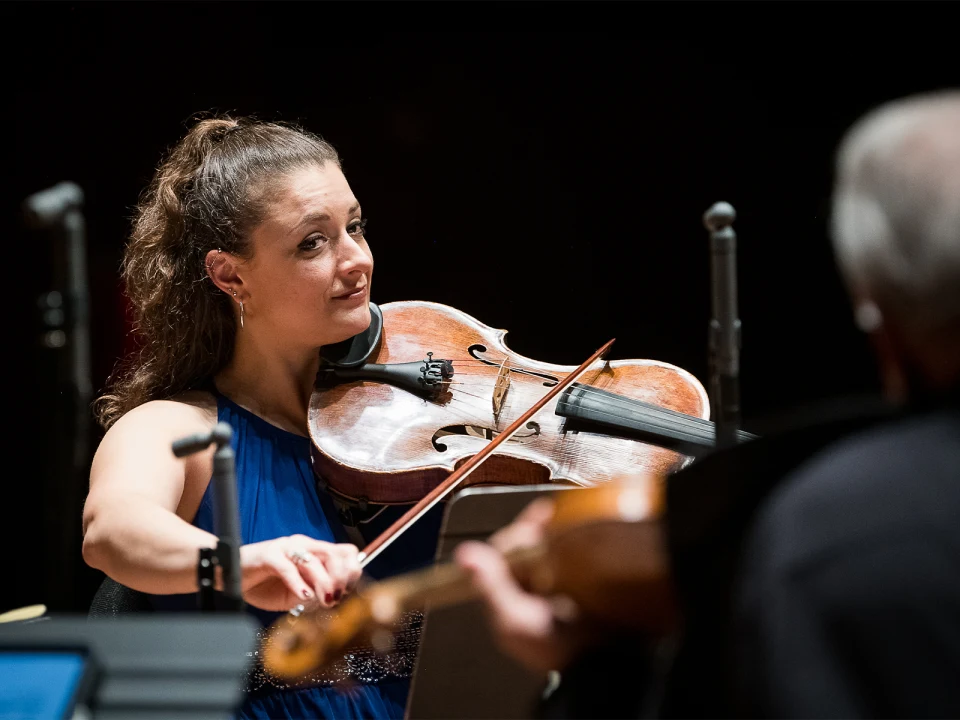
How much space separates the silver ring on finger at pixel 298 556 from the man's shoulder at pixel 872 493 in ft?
2.50

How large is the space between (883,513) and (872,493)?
16 millimetres

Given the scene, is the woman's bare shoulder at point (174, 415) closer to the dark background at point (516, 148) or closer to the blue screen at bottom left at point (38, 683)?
the dark background at point (516, 148)

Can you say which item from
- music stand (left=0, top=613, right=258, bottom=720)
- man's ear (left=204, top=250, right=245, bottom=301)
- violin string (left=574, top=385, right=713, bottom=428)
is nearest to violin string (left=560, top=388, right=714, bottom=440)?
violin string (left=574, top=385, right=713, bottom=428)

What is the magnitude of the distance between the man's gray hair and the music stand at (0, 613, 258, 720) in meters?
0.58

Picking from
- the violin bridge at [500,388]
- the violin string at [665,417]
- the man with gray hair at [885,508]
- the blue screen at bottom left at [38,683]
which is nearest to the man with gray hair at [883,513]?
the man with gray hair at [885,508]

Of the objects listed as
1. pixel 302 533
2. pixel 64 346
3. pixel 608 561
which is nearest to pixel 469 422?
pixel 302 533

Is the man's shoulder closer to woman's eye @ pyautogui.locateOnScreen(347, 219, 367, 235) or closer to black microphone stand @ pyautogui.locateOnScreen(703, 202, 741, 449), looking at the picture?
black microphone stand @ pyautogui.locateOnScreen(703, 202, 741, 449)

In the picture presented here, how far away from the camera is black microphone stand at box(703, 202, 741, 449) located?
46.2 inches

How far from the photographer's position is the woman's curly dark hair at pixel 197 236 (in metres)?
1.77

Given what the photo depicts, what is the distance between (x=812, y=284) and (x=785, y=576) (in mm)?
1772

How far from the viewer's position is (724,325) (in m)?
1.19

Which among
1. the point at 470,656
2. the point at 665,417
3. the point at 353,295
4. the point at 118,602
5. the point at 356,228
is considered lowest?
the point at 118,602

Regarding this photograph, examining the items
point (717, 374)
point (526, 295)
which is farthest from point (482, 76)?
Result: point (717, 374)

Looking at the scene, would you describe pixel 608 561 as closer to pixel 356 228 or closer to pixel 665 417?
pixel 665 417
